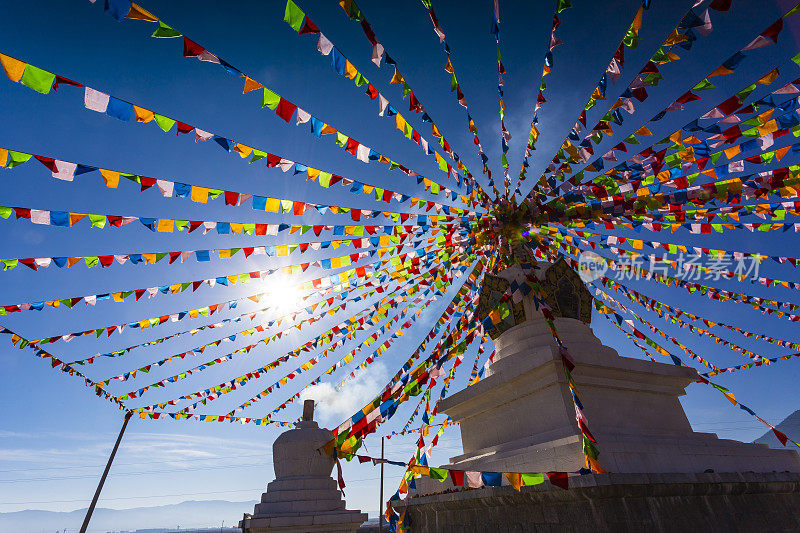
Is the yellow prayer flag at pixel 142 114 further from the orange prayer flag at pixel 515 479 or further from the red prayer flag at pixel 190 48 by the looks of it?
the orange prayer flag at pixel 515 479

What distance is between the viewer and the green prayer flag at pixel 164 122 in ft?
13.7

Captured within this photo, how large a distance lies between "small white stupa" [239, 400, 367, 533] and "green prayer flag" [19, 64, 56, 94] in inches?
276

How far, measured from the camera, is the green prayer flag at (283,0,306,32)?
11.8 ft

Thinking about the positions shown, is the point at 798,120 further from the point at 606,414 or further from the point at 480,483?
the point at 480,483

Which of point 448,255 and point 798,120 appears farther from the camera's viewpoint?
point 448,255

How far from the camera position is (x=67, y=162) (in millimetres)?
4344

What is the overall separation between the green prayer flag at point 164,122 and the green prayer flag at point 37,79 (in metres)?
0.88

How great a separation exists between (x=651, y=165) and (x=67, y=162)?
7.55 m

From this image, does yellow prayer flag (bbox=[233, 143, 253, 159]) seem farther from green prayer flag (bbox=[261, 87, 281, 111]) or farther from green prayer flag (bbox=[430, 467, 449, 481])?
green prayer flag (bbox=[430, 467, 449, 481])

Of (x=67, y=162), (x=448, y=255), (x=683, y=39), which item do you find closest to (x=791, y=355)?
(x=448, y=255)

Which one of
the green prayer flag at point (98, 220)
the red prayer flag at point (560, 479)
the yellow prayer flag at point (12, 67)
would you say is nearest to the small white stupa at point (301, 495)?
the red prayer flag at point (560, 479)

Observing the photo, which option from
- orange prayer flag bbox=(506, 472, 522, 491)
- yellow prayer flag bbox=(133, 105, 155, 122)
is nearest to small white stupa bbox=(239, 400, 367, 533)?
orange prayer flag bbox=(506, 472, 522, 491)

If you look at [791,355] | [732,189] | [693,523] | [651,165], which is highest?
[651,165]

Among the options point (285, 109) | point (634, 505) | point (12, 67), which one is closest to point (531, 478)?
point (634, 505)
